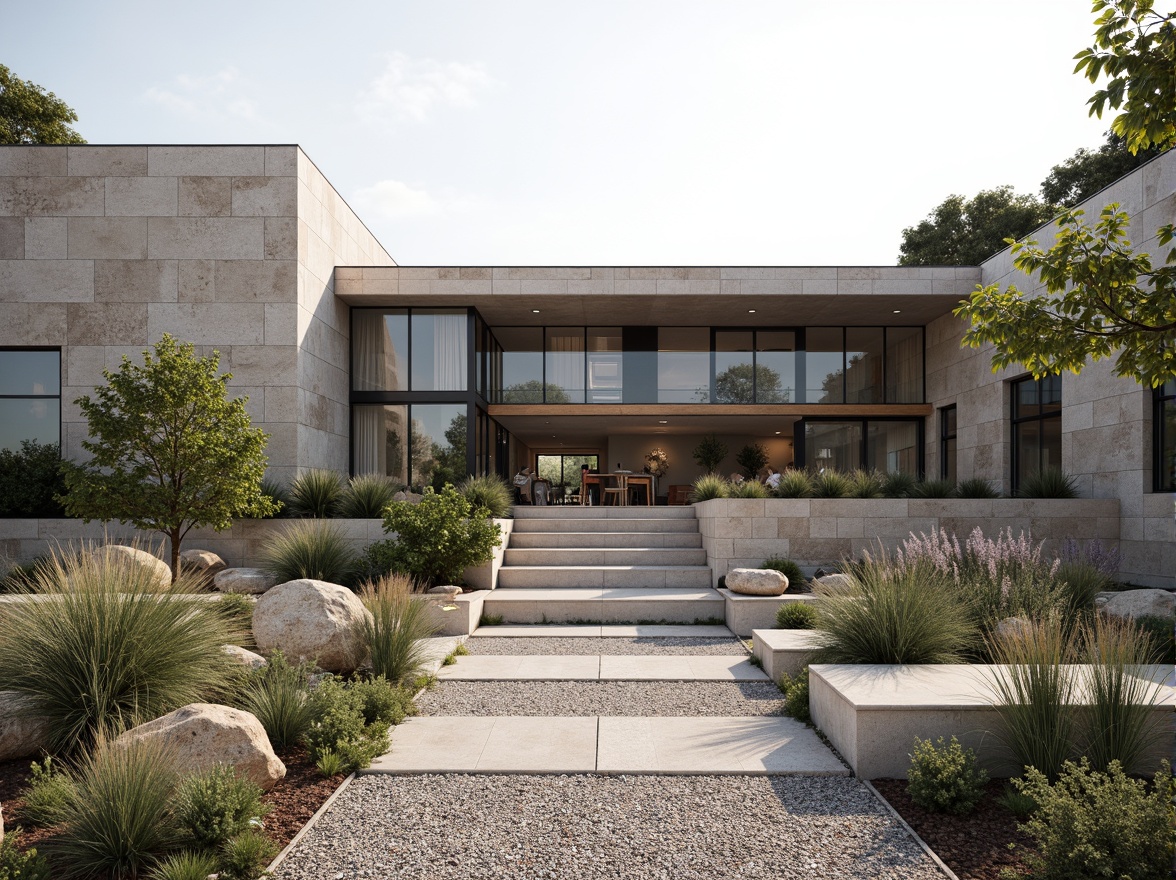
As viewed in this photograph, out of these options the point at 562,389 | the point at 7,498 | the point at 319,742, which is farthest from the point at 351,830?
the point at 562,389

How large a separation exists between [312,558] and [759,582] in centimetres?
555

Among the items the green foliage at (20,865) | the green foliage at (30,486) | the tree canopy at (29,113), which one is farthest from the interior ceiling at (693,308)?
the green foliage at (20,865)

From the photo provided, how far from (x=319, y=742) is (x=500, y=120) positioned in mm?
7154

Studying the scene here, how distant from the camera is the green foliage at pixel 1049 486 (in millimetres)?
11383

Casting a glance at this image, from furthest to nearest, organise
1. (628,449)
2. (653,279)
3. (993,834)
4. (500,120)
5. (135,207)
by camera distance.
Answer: (628,449) < (653,279) < (135,207) < (500,120) < (993,834)

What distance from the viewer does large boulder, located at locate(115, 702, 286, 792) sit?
12.0ft

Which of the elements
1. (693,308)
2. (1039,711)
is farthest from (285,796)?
(693,308)

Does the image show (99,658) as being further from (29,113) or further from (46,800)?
(29,113)

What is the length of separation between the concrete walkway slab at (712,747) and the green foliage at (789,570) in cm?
486

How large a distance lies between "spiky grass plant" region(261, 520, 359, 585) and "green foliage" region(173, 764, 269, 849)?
5.86 meters

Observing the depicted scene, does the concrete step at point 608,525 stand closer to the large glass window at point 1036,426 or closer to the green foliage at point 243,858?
the large glass window at point 1036,426

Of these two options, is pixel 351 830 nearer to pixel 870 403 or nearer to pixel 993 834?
pixel 993 834

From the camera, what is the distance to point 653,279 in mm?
14875

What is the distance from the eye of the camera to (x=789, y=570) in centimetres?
1009
